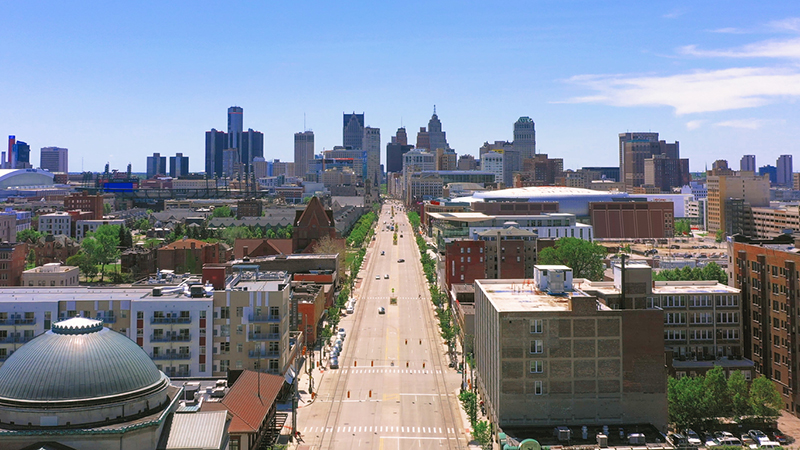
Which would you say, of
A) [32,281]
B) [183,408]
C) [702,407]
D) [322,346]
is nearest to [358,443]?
[183,408]

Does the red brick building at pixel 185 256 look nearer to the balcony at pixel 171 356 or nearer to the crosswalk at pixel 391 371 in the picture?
the crosswalk at pixel 391 371

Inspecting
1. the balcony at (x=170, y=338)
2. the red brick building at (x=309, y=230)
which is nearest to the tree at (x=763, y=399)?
the balcony at (x=170, y=338)

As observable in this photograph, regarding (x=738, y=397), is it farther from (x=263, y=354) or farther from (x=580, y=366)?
(x=263, y=354)

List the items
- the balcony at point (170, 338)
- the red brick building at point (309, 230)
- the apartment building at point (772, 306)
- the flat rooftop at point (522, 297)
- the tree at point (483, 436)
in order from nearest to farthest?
the tree at point (483, 436) < the flat rooftop at point (522, 297) < the balcony at point (170, 338) < the apartment building at point (772, 306) < the red brick building at point (309, 230)

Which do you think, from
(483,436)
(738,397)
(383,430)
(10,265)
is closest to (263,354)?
(383,430)

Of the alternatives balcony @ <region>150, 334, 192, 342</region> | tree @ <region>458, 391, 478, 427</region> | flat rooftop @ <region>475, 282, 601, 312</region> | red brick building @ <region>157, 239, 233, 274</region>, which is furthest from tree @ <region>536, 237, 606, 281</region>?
balcony @ <region>150, 334, 192, 342</region>

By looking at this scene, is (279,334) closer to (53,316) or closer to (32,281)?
(53,316)
